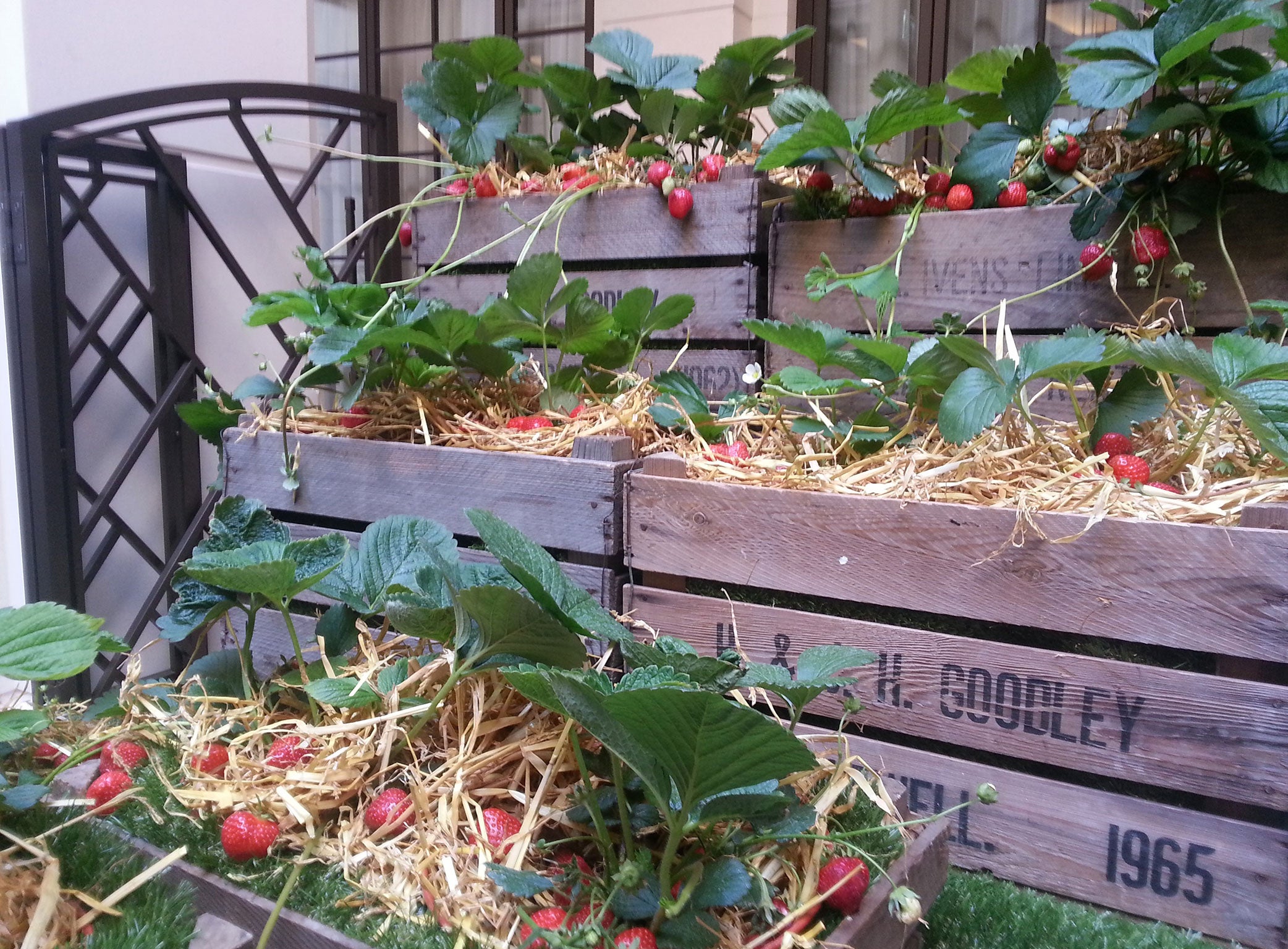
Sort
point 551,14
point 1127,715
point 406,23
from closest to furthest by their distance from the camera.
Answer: point 1127,715 → point 551,14 → point 406,23

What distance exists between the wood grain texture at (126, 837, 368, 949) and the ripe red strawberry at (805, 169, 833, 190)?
1.14m

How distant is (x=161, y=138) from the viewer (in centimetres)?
149

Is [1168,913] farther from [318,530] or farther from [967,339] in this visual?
[318,530]

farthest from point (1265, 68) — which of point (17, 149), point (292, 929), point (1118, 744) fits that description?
point (17, 149)

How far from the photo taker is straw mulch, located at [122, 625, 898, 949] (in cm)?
54

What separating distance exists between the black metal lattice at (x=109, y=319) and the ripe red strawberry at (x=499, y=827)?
1.05 metres

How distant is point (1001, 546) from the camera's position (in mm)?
822

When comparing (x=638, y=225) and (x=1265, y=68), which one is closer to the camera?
(x=1265, y=68)

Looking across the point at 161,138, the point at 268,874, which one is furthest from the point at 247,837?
the point at 161,138

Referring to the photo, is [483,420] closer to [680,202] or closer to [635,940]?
[680,202]

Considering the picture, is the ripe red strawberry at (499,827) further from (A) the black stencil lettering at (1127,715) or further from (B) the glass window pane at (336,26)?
(B) the glass window pane at (336,26)

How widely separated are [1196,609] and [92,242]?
1.53 meters

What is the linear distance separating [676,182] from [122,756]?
3.40 ft

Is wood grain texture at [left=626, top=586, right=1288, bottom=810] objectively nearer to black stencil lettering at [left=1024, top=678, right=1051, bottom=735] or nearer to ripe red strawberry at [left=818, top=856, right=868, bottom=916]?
black stencil lettering at [left=1024, top=678, right=1051, bottom=735]
